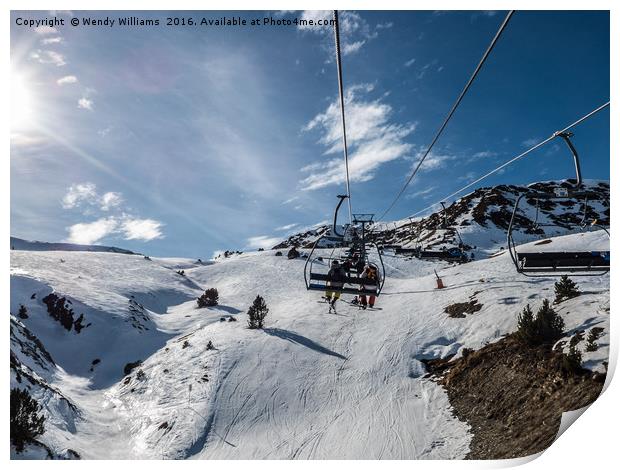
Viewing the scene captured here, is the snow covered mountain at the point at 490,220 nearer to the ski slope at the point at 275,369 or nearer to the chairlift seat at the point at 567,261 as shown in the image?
the ski slope at the point at 275,369

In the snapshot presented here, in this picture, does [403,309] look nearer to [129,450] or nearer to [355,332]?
[355,332]

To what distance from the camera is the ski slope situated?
420 inches

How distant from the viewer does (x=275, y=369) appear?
1465 cm

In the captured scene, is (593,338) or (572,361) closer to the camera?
(572,361)

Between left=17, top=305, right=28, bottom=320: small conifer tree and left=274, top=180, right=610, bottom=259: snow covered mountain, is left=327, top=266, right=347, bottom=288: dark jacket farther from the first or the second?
left=274, top=180, right=610, bottom=259: snow covered mountain

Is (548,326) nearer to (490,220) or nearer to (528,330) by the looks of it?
(528,330)

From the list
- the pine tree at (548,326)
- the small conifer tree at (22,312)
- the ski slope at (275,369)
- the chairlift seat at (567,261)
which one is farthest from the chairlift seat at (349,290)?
the small conifer tree at (22,312)

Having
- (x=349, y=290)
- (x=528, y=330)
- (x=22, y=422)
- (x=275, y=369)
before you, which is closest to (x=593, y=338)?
(x=528, y=330)

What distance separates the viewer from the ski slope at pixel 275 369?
10656mm

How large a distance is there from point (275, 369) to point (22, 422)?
8445mm

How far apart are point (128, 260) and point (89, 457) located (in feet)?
111

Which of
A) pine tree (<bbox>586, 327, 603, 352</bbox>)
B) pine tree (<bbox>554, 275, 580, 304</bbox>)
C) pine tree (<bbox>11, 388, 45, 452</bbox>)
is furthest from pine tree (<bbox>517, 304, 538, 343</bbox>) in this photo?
pine tree (<bbox>11, 388, 45, 452</bbox>)

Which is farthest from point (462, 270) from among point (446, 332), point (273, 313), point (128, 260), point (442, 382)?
point (128, 260)

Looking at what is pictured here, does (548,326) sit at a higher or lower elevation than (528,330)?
higher
